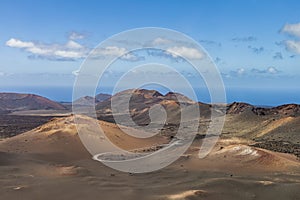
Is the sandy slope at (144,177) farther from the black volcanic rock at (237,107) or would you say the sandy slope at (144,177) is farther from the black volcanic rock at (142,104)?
the black volcanic rock at (237,107)

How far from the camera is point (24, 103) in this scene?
455 ft

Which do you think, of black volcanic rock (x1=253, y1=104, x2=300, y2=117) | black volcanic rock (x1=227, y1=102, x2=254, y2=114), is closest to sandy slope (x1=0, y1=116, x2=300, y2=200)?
black volcanic rock (x1=253, y1=104, x2=300, y2=117)

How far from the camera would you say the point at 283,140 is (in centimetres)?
4184

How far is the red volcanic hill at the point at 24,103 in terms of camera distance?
131m

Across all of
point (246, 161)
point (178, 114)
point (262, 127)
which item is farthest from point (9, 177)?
point (178, 114)

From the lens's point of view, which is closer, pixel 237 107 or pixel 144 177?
pixel 144 177

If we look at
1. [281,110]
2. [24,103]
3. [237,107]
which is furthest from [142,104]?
[24,103]

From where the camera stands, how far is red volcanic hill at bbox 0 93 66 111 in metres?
131

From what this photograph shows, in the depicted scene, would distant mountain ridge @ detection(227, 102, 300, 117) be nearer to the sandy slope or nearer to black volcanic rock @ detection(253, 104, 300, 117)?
black volcanic rock @ detection(253, 104, 300, 117)

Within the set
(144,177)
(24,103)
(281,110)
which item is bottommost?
(144,177)

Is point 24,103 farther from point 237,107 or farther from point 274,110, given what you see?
point 274,110

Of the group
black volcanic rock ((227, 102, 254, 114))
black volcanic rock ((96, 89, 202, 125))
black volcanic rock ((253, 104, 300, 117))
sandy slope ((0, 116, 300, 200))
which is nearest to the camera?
sandy slope ((0, 116, 300, 200))

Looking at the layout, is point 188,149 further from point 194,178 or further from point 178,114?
point 178,114

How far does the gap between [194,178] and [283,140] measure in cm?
2495
